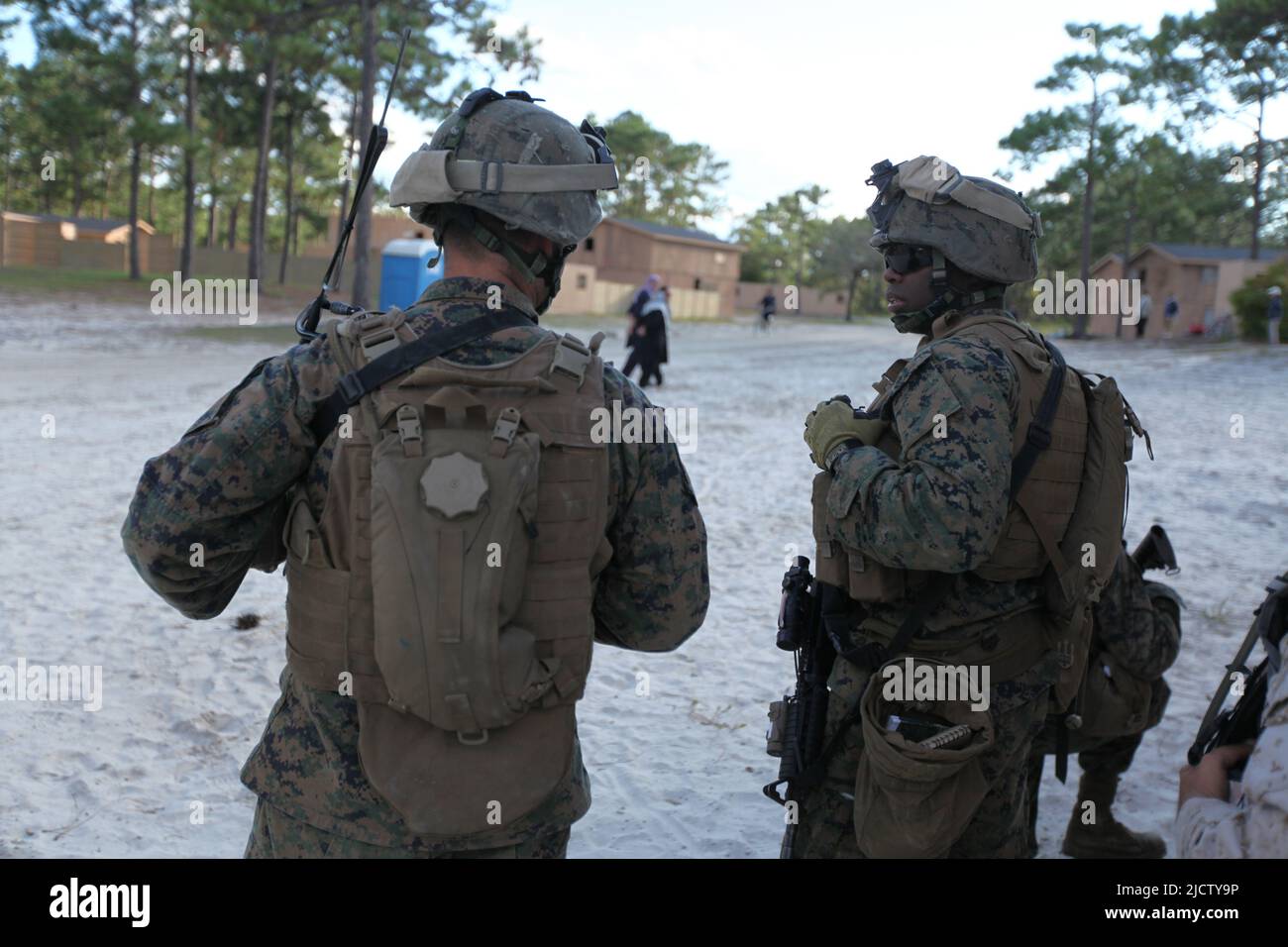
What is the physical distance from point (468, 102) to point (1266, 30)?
34129 millimetres

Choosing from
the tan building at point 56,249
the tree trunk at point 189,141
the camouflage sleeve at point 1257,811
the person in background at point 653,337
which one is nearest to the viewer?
the camouflage sleeve at point 1257,811

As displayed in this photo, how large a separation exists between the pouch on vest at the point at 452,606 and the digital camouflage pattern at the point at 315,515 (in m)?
0.10

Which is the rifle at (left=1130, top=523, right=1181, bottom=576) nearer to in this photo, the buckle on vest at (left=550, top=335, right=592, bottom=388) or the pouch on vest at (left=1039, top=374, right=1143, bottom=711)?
the pouch on vest at (left=1039, top=374, right=1143, bottom=711)

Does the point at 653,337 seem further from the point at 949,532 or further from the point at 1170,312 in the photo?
the point at 1170,312

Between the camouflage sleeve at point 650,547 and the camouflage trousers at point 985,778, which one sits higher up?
the camouflage sleeve at point 650,547

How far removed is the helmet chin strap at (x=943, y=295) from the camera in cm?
281

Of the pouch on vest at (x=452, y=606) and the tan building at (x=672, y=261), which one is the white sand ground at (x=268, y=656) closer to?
the pouch on vest at (x=452, y=606)

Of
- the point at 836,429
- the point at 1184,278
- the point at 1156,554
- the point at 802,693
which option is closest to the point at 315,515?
the point at 836,429

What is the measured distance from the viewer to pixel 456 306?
6.71 feet

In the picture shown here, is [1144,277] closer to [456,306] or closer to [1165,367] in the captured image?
[1165,367]

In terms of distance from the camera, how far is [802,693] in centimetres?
290

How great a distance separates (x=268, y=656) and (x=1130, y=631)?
3736mm

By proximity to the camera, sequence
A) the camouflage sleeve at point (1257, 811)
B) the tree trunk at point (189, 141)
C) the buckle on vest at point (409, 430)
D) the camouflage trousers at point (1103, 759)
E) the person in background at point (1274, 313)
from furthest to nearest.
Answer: the tree trunk at point (189, 141) < the person in background at point (1274, 313) < the camouflage trousers at point (1103, 759) < the buckle on vest at point (409, 430) < the camouflage sleeve at point (1257, 811)

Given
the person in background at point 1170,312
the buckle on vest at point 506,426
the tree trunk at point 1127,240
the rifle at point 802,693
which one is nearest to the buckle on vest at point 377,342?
the buckle on vest at point 506,426
